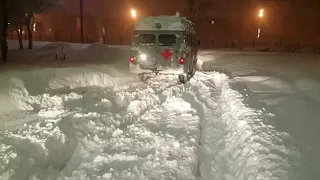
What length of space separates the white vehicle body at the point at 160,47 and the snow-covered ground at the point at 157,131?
4.30 ft

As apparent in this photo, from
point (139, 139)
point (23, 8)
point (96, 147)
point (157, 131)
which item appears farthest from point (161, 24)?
point (23, 8)

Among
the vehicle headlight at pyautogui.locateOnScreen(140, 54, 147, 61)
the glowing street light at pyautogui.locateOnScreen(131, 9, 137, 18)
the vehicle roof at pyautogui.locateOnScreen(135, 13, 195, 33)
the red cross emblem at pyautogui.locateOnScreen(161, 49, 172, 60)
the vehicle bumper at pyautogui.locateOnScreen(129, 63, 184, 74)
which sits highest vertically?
the glowing street light at pyautogui.locateOnScreen(131, 9, 137, 18)

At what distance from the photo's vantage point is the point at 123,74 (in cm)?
1466

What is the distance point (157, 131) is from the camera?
288 inches

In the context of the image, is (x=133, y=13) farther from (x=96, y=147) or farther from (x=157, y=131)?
(x=96, y=147)

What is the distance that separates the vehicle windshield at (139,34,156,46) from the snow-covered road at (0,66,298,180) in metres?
3.23

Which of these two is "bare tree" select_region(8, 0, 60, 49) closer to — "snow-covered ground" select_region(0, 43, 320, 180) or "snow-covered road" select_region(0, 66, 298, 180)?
"snow-covered ground" select_region(0, 43, 320, 180)

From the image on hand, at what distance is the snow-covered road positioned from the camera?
555cm

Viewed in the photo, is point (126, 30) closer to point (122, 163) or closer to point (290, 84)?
point (290, 84)

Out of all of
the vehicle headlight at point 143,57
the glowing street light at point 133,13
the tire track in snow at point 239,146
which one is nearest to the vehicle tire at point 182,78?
the vehicle headlight at point 143,57

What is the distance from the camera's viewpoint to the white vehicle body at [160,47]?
1262 cm

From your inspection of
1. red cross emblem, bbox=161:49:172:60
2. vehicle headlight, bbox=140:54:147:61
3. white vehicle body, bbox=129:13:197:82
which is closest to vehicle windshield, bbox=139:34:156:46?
white vehicle body, bbox=129:13:197:82

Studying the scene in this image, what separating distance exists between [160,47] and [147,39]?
65cm

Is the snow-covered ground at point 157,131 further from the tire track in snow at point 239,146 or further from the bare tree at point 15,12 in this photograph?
the bare tree at point 15,12
